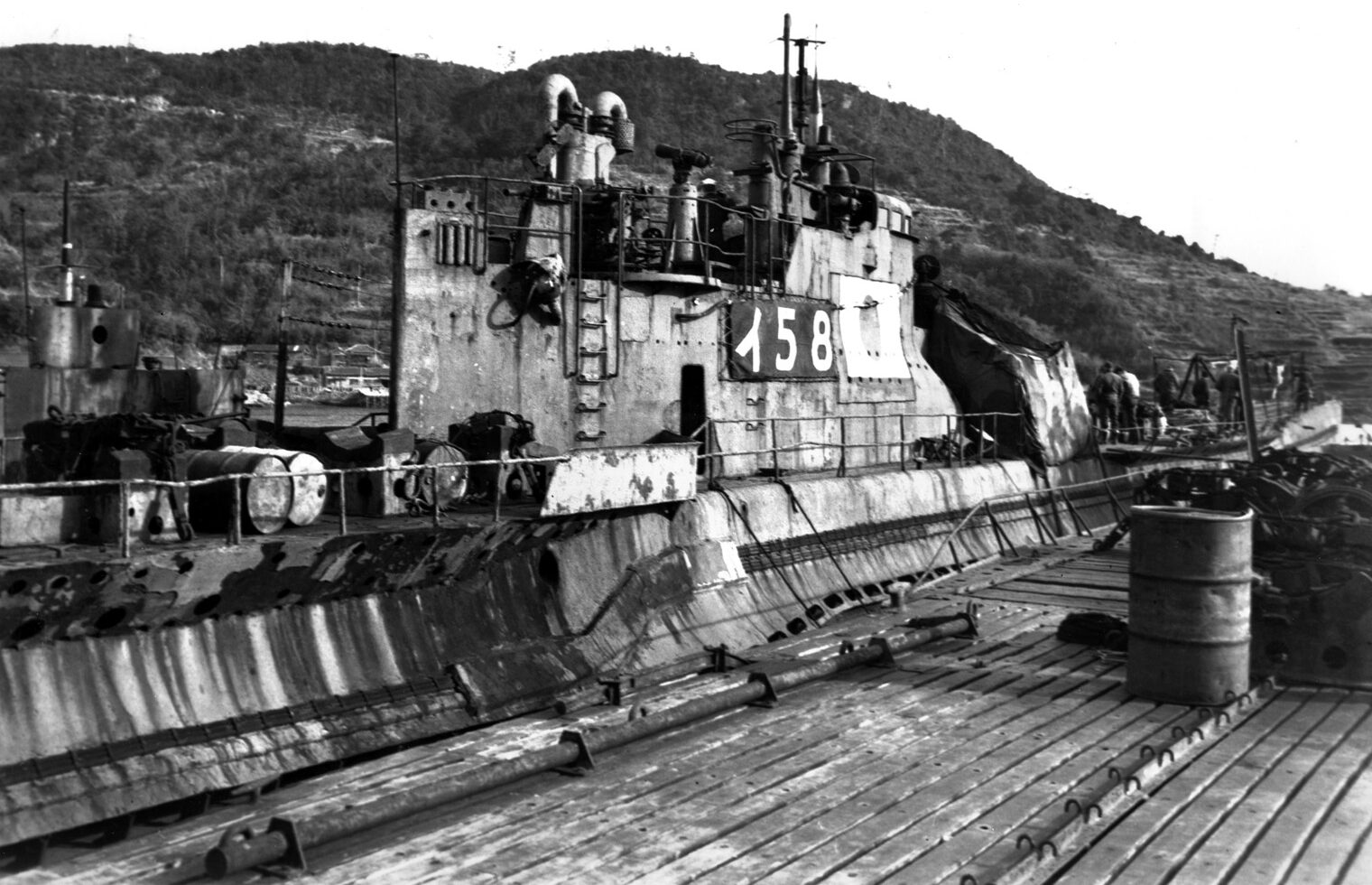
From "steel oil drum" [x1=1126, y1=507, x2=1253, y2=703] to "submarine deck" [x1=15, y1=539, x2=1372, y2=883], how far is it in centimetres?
23

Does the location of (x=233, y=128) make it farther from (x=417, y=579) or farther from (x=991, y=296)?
(x=417, y=579)

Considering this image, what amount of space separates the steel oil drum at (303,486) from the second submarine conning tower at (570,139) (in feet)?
18.4

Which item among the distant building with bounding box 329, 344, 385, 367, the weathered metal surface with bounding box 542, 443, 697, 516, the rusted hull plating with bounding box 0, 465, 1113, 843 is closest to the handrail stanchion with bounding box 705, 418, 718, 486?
the rusted hull plating with bounding box 0, 465, 1113, 843

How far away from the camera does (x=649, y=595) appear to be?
12.5m

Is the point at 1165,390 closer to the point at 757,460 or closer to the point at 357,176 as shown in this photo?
the point at 757,460

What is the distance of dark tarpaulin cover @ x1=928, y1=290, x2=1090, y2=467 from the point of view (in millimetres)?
21469

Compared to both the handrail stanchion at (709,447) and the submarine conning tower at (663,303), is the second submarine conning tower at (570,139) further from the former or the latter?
the handrail stanchion at (709,447)

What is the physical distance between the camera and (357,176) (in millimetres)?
73312

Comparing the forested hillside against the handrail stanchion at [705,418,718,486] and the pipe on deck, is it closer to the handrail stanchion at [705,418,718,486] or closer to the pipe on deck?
the handrail stanchion at [705,418,718,486]

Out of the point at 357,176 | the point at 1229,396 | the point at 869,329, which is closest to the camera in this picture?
the point at 869,329

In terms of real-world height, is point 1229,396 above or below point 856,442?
above

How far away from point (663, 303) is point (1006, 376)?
8617mm

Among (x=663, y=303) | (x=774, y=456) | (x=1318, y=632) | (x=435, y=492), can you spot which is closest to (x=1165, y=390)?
(x=774, y=456)

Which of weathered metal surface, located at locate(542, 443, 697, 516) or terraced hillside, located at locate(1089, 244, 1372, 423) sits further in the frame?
terraced hillside, located at locate(1089, 244, 1372, 423)
